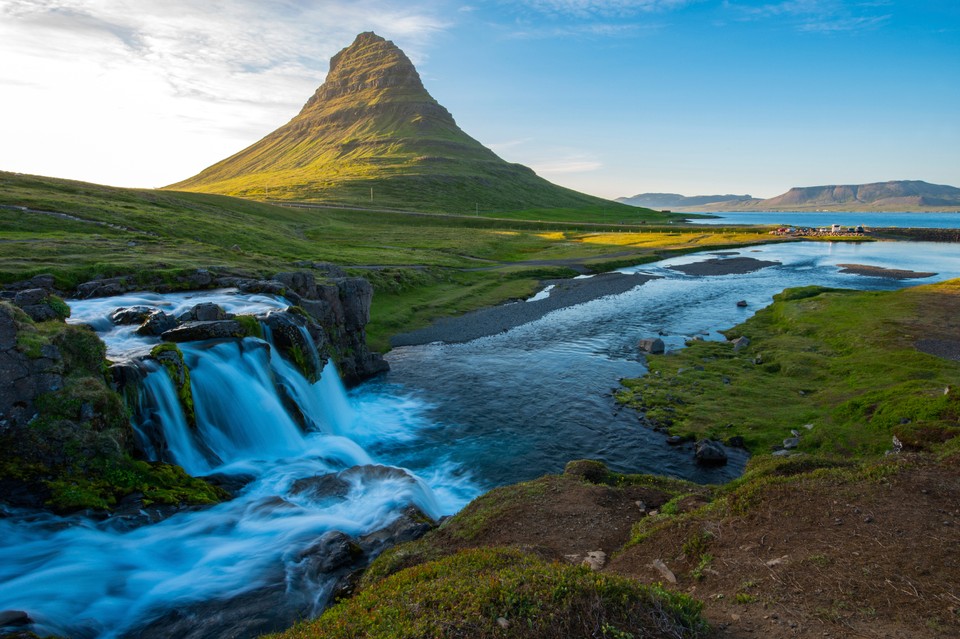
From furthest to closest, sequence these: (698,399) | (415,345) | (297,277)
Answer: (415,345)
(297,277)
(698,399)

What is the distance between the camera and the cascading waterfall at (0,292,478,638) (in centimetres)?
1306

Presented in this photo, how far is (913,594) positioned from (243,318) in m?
28.7

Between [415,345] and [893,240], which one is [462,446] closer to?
[415,345]

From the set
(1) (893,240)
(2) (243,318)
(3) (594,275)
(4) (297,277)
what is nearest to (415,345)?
(4) (297,277)

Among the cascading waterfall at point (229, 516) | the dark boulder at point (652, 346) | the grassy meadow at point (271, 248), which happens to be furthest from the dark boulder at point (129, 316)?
the dark boulder at point (652, 346)

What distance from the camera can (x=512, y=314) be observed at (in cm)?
5816

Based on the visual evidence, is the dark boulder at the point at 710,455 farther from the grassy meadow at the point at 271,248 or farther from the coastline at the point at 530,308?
the grassy meadow at the point at 271,248

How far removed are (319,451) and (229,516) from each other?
7.49 meters

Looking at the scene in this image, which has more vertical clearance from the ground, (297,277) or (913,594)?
(297,277)

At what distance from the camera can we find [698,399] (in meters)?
30.4

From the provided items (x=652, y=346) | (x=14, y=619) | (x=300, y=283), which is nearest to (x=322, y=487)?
(x=14, y=619)

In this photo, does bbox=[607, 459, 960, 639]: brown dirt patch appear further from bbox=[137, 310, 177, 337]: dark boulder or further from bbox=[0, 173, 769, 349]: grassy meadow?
bbox=[0, 173, 769, 349]: grassy meadow

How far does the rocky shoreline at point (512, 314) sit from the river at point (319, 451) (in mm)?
2238

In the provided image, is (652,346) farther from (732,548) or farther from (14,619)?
(14,619)
